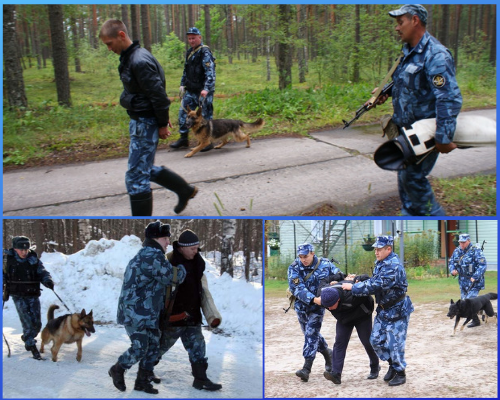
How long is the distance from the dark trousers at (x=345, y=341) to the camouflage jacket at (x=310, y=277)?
316 mm

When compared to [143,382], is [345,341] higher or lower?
higher

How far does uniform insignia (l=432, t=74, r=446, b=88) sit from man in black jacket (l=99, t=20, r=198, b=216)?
218cm

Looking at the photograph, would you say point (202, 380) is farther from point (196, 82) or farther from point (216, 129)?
point (196, 82)

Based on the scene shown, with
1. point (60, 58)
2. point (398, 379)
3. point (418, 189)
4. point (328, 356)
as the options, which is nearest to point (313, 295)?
point (328, 356)

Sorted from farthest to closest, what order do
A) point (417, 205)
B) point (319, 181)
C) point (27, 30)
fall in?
1. point (27, 30)
2. point (319, 181)
3. point (417, 205)

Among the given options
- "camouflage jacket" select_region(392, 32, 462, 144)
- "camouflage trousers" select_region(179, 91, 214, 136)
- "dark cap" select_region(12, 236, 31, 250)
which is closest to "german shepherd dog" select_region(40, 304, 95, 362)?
"dark cap" select_region(12, 236, 31, 250)

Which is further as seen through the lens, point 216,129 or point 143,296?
point 216,129

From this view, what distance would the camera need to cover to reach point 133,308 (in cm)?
427

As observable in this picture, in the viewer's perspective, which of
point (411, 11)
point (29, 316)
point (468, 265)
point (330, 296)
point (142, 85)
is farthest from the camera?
point (468, 265)

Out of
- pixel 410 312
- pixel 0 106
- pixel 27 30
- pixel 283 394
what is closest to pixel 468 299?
pixel 410 312

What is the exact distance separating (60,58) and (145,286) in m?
4.33

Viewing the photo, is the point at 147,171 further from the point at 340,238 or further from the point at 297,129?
the point at 297,129

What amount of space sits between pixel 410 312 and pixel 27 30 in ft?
26.4

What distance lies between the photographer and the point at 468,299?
579 centimetres
